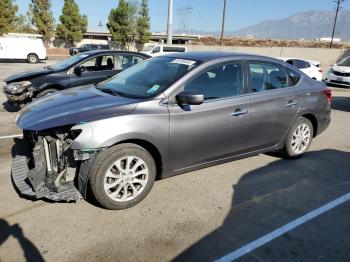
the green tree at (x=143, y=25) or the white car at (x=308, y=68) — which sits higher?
the green tree at (x=143, y=25)

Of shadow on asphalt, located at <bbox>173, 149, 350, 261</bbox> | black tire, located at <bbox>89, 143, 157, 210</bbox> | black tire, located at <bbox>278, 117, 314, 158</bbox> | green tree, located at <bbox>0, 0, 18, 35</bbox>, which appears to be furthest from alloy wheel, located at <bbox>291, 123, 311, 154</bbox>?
green tree, located at <bbox>0, 0, 18, 35</bbox>

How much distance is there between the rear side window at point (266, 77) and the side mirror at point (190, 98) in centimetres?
116

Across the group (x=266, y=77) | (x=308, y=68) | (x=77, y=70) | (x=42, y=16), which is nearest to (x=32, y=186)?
(x=266, y=77)

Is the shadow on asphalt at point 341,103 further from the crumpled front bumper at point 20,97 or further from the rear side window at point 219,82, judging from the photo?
the crumpled front bumper at point 20,97

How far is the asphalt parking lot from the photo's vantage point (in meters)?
2.98

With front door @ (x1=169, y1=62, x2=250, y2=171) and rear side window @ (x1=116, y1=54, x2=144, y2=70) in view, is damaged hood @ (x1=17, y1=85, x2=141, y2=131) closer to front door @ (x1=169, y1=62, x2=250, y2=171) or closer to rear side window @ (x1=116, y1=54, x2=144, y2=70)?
front door @ (x1=169, y1=62, x2=250, y2=171)

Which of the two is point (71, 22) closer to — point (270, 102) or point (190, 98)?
point (270, 102)

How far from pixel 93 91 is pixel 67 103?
1.85ft

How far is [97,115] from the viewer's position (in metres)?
3.45

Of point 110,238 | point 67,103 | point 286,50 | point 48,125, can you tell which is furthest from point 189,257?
point 286,50

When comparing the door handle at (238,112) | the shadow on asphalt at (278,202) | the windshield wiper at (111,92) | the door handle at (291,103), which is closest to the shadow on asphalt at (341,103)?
the shadow on asphalt at (278,202)

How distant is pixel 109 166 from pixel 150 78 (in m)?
1.38

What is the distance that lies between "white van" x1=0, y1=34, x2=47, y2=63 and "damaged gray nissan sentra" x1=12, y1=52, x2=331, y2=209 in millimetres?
23696

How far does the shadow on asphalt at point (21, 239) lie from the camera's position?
2848 millimetres
